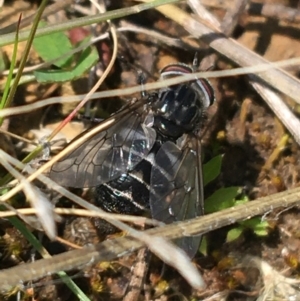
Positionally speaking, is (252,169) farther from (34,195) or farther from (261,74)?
(34,195)

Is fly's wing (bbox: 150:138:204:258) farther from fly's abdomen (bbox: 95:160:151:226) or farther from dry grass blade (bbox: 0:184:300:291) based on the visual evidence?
dry grass blade (bbox: 0:184:300:291)

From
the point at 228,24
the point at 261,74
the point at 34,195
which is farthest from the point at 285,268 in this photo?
→ the point at 34,195

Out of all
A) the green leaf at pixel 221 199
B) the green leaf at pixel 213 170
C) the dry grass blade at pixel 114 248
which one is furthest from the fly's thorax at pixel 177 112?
the dry grass blade at pixel 114 248

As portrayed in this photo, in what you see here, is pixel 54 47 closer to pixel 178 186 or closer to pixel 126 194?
pixel 126 194

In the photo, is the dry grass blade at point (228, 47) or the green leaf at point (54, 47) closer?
the dry grass blade at point (228, 47)

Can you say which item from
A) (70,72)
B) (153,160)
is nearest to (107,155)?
(153,160)

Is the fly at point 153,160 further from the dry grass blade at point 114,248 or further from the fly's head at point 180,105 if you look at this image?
the dry grass blade at point 114,248

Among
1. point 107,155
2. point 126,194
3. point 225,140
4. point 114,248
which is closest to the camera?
point 114,248
